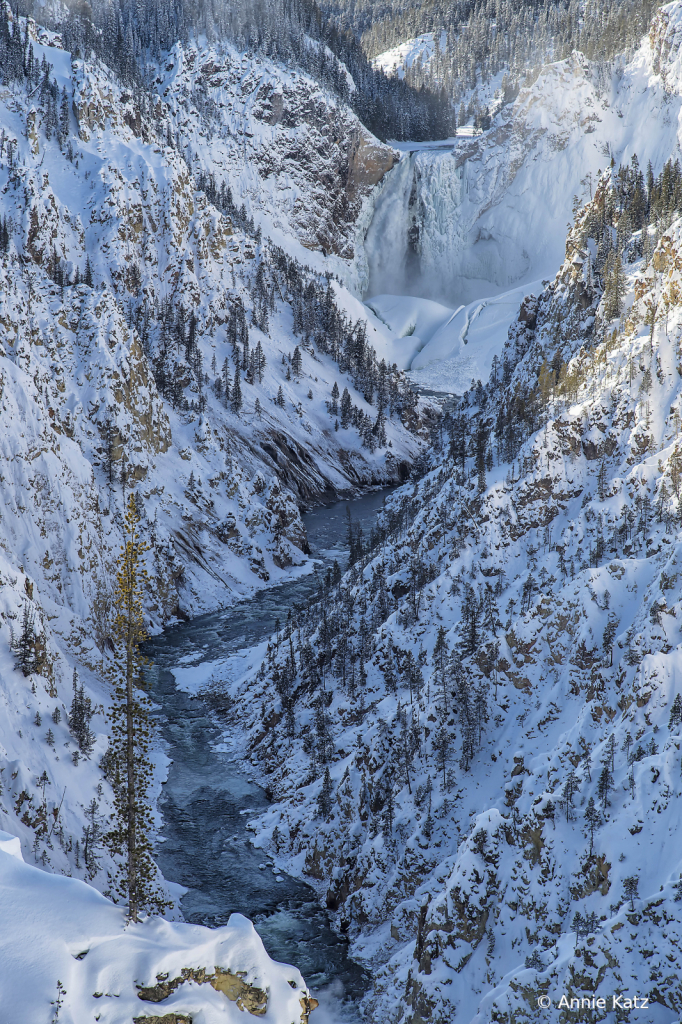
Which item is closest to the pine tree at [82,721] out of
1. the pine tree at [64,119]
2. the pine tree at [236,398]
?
the pine tree at [236,398]

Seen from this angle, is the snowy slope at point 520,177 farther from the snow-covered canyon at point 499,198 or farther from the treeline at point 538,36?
the treeline at point 538,36

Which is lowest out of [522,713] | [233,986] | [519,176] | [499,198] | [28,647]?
[28,647]

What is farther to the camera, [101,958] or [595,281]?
[595,281]

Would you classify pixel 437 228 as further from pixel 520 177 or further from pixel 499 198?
pixel 520 177

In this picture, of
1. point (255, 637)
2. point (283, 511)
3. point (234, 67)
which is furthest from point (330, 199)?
point (255, 637)

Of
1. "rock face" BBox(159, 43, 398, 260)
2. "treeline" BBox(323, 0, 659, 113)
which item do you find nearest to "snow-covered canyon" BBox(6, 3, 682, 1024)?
A: "rock face" BBox(159, 43, 398, 260)

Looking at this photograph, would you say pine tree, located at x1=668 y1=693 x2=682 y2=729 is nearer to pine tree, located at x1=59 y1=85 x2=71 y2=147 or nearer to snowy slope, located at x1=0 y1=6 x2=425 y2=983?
snowy slope, located at x1=0 y1=6 x2=425 y2=983

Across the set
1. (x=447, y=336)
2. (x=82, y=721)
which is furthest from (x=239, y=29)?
(x=82, y=721)

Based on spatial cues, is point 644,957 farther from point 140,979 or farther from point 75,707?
point 75,707
